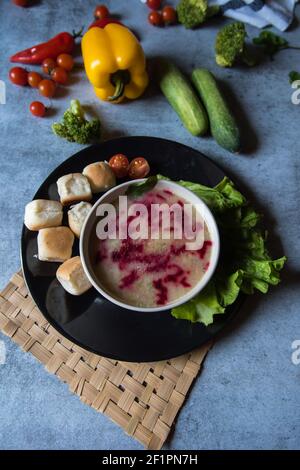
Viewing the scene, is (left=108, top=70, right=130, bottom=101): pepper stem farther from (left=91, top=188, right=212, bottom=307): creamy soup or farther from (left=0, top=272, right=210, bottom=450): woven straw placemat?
(left=0, top=272, right=210, bottom=450): woven straw placemat

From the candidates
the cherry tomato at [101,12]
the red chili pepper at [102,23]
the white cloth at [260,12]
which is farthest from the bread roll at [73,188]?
the white cloth at [260,12]

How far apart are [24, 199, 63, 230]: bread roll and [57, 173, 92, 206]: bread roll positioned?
0.19 feet

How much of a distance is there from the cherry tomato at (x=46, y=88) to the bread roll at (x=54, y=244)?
3.09ft

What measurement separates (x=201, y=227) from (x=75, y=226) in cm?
57

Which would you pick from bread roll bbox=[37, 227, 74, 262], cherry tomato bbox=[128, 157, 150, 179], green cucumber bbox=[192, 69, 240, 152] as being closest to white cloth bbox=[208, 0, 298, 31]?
green cucumber bbox=[192, 69, 240, 152]

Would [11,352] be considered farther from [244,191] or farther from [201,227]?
[244,191]

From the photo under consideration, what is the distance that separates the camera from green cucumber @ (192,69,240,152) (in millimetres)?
2383

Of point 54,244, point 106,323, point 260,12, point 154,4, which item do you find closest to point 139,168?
point 54,244

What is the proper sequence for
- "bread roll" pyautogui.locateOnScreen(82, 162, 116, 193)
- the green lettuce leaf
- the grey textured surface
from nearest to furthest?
the green lettuce leaf → the grey textured surface → "bread roll" pyautogui.locateOnScreen(82, 162, 116, 193)

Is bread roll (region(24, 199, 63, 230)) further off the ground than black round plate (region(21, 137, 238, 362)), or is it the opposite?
bread roll (region(24, 199, 63, 230))

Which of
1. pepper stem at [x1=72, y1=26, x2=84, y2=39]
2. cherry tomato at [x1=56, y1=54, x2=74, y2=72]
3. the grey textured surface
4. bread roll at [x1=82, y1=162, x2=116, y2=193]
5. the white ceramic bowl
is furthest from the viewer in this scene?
pepper stem at [x1=72, y1=26, x2=84, y2=39]

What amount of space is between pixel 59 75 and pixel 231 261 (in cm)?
146

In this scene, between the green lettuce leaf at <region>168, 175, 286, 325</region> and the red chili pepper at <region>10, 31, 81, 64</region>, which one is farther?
the red chili pepper at <region>10, 31, 81, 64</region>

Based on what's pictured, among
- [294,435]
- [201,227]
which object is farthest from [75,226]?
[294,435]
